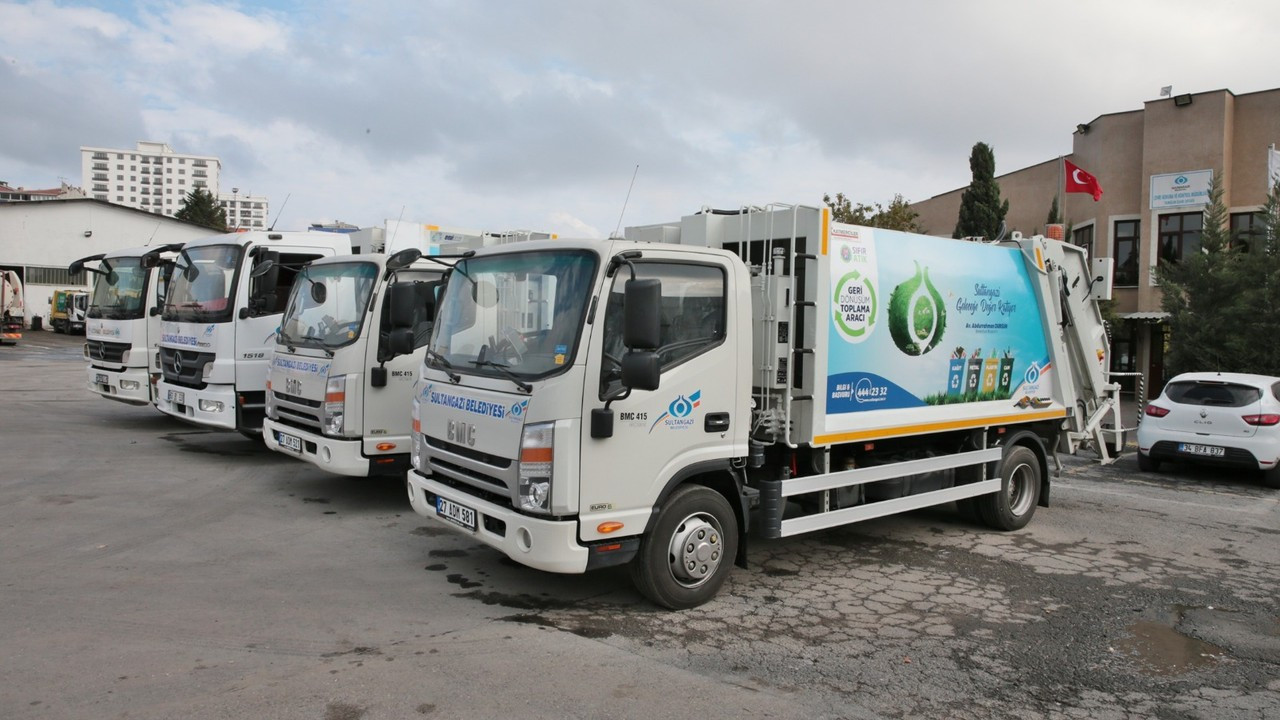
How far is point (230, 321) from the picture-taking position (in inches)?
403

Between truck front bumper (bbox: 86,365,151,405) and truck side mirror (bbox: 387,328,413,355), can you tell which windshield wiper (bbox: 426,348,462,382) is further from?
truck front bumper (bbox: 86,365,151,405)

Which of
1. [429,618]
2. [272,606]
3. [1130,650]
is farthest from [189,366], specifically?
[1130,650]

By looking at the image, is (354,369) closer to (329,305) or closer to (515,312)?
(329,305)

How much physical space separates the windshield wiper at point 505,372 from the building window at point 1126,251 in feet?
86.9

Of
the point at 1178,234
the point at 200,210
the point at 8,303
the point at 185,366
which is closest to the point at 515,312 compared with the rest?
the point at 185,366

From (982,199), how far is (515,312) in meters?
27.5

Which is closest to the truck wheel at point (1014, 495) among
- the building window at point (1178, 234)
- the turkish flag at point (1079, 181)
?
the turkish flag at point (1079, 181)

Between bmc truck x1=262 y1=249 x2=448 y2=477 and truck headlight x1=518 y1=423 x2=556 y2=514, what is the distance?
282cm

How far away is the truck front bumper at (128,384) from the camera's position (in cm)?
1216

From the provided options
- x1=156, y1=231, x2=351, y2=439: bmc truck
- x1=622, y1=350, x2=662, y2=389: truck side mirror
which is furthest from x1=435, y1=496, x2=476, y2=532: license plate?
x1=156, y1=231, x2=351, y2=439: bmc truck

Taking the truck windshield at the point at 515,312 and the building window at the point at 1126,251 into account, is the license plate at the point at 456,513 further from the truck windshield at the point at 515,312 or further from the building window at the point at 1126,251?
the building window at the point at 1126,251

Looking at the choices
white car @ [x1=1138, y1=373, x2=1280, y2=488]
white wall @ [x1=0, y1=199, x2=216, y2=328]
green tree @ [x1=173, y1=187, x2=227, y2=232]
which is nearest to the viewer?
white car @ [x1=1138, y1=373, x2=1280, y2=488]

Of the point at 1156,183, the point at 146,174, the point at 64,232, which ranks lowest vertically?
the point at 64,232

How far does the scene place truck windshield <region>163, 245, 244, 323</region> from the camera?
406 inches
